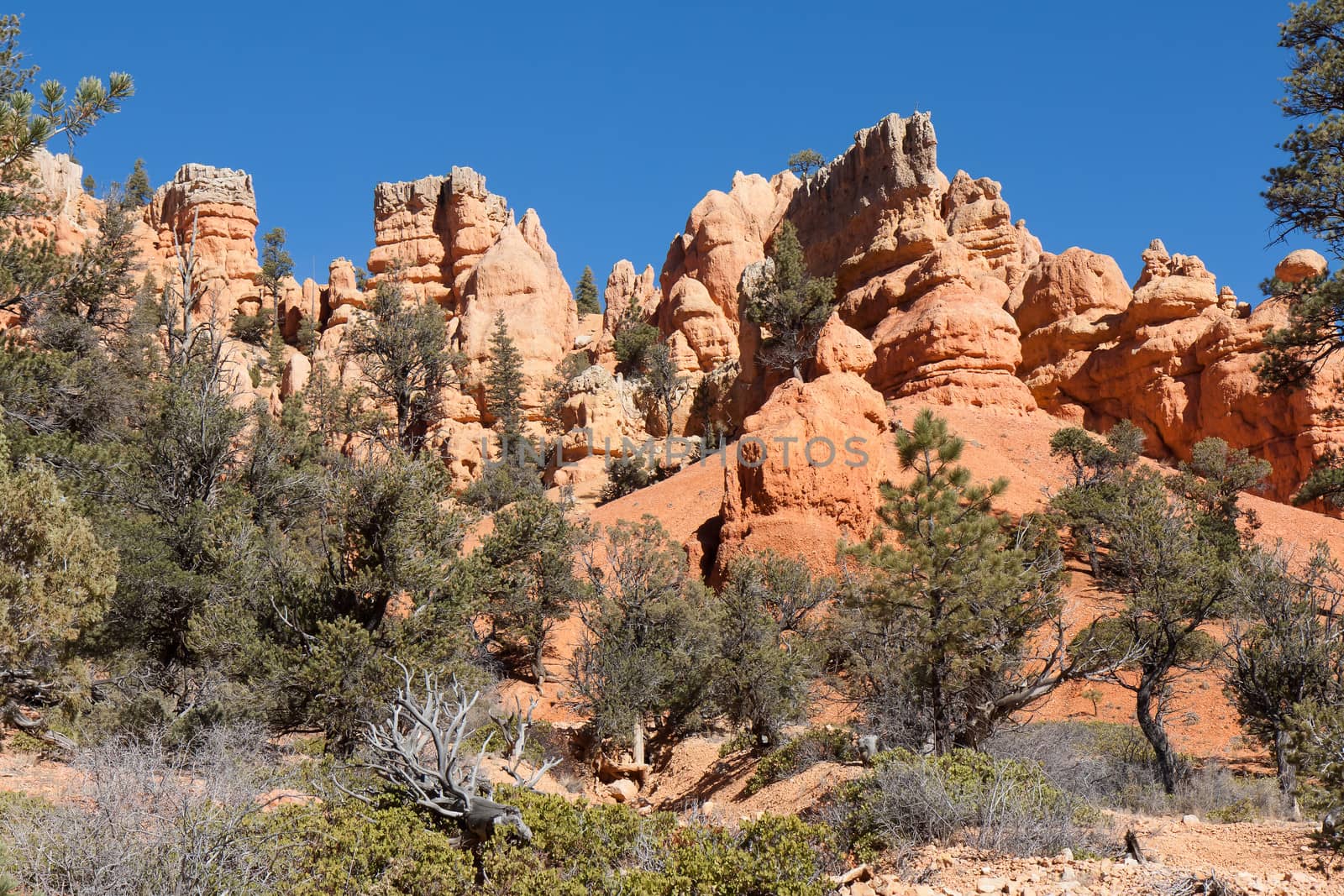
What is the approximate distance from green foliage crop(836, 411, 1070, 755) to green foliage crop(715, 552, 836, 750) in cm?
379

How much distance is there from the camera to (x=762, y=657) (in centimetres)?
1908

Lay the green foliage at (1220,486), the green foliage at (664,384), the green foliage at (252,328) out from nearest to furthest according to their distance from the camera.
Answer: the green foliage at (1220,486)
the green foliage at (664,384)
the green foliage at (252,328)

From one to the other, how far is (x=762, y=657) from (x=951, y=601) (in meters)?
5.71

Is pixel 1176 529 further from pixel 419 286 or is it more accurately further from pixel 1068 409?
pixel 419 286

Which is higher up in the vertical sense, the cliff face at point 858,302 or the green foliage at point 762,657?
the cliff face at point 858,302

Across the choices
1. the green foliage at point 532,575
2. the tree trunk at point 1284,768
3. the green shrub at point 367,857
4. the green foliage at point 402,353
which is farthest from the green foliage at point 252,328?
the tree trunk at point 1284,768

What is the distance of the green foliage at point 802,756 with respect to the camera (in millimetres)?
16219

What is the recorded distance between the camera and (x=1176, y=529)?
60.4 feet

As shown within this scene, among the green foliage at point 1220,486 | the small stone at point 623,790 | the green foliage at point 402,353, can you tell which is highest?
the green foliage at point 402,353

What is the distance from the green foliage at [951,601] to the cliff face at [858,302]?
43.5 feet

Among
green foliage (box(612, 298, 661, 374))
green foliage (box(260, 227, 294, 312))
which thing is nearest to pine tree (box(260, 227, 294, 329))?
green foliage (box(260, 227, 294, 312))

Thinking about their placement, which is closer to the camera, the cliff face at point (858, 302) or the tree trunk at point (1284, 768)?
the tree trunk at point (1284, 768)

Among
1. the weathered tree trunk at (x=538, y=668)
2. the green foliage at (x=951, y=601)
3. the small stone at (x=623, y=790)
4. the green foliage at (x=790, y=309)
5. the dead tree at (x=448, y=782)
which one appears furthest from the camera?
the green foliage at (x=790, y=309)

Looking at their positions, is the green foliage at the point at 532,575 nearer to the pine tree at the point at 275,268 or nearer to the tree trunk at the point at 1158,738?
the tree trunk at the point at 1158,738
